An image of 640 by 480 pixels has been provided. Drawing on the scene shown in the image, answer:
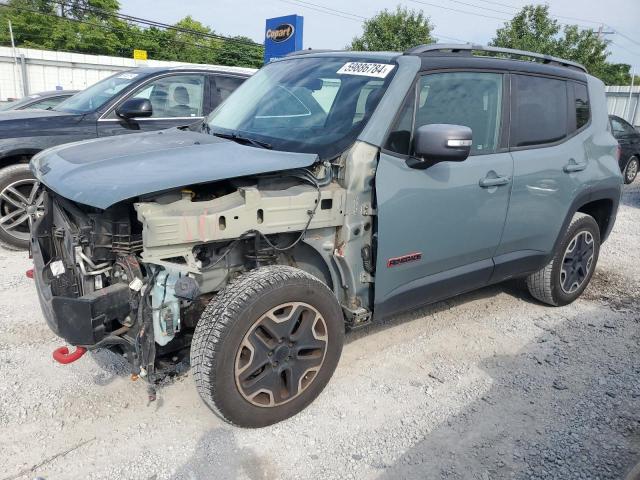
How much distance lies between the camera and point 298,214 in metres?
2.77

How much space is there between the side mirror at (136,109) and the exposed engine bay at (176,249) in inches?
94.3

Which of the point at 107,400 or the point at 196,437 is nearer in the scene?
the point at 196,437

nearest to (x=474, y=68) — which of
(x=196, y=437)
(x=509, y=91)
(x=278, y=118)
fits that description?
(x=509, y=91)

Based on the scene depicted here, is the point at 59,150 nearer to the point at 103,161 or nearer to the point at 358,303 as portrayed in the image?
the point at 103,161

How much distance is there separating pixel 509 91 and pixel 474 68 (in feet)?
1.26

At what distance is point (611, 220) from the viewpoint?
4.78 meters

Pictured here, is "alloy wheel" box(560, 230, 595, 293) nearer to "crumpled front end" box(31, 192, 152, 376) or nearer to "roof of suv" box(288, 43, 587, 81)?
"roof of suv" box(288, 43, 587, 81)

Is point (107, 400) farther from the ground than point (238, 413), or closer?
closer

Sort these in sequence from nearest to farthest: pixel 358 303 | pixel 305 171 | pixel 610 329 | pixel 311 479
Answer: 1. pixel 311 479
2. pixel 305 171
3. pixel 358 303
4. pixel 610 329

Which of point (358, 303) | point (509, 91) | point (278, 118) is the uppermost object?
point (509, 91)

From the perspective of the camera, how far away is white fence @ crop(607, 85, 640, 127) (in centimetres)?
2191

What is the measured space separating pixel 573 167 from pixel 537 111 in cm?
56

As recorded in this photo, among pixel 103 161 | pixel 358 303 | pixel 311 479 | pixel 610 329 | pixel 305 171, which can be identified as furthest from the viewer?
pixel 610 329

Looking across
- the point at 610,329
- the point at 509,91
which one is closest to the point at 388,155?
the point at 509,91
